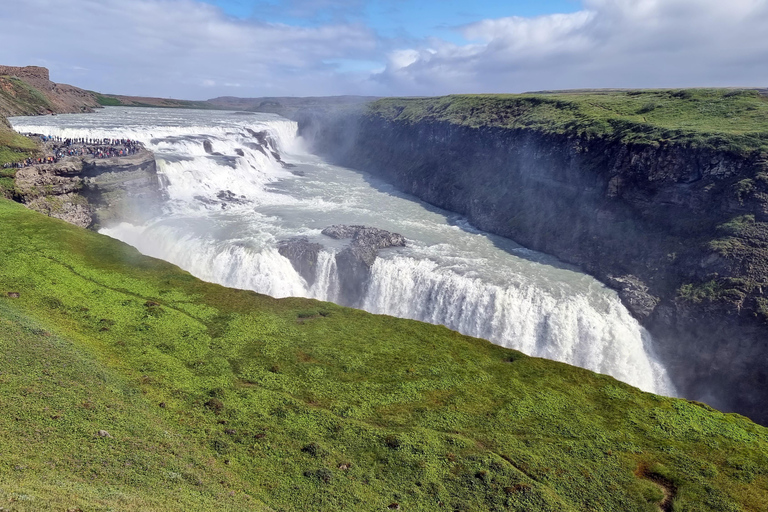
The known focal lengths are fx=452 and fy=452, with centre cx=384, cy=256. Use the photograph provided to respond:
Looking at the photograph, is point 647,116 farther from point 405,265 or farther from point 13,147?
point 13,147

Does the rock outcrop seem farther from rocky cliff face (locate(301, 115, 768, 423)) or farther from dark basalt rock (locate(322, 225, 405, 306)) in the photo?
rocky cliff face (locate(301, 115, 768, 423))

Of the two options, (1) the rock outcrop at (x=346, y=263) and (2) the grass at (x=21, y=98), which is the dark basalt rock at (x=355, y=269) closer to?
(1) the rock outcrop at (x=346, y=263)

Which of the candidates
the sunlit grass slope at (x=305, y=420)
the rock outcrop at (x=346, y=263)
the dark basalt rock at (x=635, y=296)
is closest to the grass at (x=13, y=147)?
the sunlit grass slope at (x=305, y=420)

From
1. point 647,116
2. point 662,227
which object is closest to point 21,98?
point 647,116

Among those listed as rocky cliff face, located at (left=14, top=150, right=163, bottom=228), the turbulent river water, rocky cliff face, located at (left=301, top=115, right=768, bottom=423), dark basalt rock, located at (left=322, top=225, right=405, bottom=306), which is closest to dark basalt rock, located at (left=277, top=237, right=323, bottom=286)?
the turbulent river water

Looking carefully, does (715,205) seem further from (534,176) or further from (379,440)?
(379,440)
